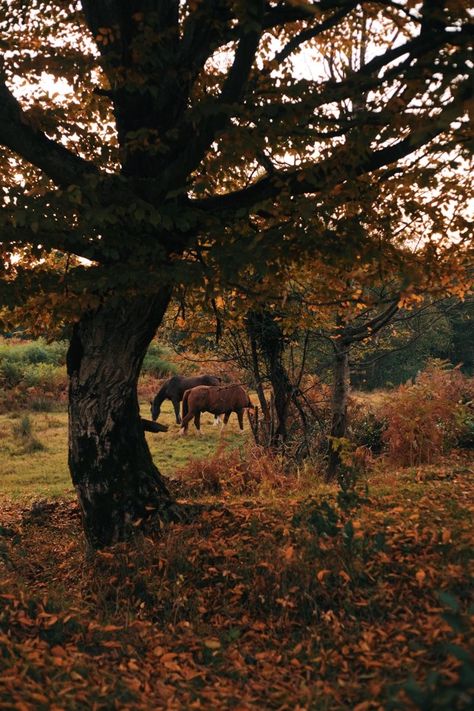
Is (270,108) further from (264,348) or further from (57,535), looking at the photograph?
(264,348)

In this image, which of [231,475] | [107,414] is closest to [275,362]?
[231,475]

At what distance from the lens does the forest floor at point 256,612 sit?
4406mm

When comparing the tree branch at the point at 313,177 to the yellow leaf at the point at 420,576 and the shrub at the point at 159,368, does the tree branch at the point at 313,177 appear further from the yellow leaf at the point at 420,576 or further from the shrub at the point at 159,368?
the shrub at the point at 159,368

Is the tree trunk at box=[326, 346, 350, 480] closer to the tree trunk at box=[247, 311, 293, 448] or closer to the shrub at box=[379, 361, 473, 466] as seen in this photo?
the tree trunk at box=[247, 311, 293, 448]

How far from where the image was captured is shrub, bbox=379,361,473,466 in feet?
42.6

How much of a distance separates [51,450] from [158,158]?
12163mm

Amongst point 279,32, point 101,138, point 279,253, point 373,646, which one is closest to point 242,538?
point 373,646

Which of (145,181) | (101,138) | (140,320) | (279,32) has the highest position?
(279,32)

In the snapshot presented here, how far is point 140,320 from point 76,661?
12.9ft

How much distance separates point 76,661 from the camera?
16.3ft

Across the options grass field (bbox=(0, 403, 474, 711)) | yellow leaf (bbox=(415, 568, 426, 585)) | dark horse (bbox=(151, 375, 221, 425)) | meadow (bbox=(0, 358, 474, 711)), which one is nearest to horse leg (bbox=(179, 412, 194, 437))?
dark horse (bbox=(151, 375, 221, 425))

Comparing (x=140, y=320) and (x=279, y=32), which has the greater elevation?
(x=279, y=32)

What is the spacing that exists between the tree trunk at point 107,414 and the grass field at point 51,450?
14.0ft

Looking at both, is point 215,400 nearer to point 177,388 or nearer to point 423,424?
point 177,388
